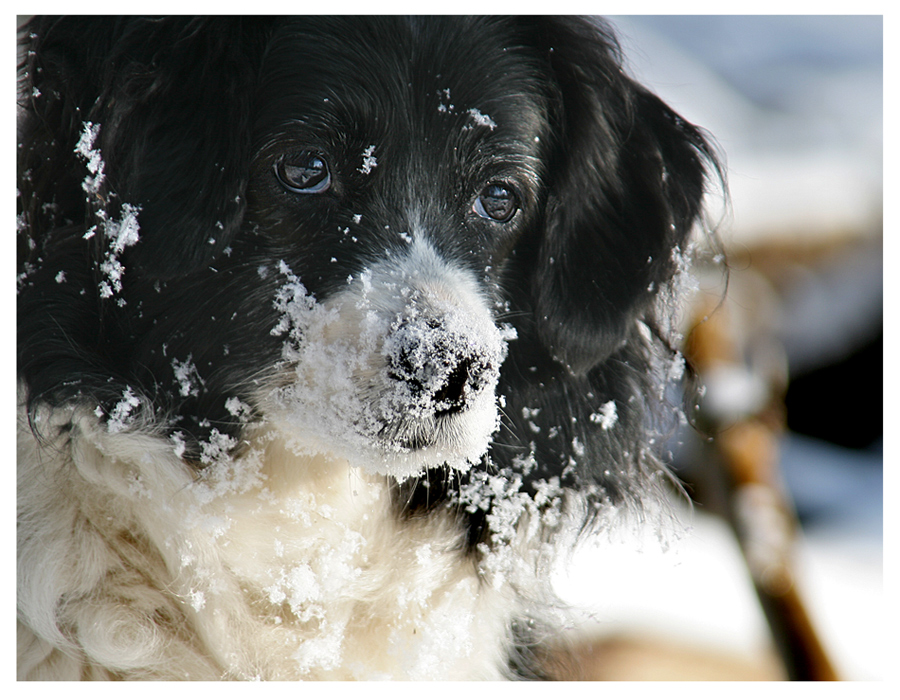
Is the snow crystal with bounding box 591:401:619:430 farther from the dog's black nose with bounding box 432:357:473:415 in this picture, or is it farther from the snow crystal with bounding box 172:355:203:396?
the snow crystal with bounding box 172:355:203:396

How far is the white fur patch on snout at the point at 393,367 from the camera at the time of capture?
1.29m

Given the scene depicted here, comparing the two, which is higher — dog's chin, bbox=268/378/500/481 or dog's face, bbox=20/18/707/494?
dog's face, bbox=20/18/707/494

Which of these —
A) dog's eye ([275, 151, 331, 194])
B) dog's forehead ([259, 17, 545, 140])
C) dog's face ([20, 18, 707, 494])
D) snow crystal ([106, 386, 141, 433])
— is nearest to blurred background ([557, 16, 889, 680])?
dog's forehead ([259, 17, 545, 140])

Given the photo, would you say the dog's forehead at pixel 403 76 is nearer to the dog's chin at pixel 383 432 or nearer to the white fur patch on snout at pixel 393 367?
the white fur patch on snout at pixel 393 367

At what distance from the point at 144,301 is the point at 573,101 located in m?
0.95

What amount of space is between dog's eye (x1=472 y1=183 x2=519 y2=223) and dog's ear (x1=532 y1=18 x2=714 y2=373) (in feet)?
0.29

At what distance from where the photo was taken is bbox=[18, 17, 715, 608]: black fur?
1.41 m

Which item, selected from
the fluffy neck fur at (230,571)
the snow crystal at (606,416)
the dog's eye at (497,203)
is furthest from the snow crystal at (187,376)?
the snow crystal at (606,416)

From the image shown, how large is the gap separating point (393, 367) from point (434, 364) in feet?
0.23

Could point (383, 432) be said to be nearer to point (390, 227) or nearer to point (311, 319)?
point (311, 319)

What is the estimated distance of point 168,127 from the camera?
4.62 ft

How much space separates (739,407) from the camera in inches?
72.9

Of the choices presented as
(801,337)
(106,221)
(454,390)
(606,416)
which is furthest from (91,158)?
(801,337)

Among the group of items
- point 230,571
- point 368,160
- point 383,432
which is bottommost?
point 230,571
